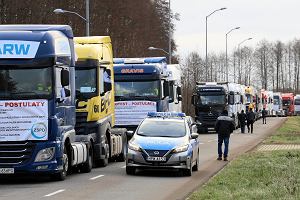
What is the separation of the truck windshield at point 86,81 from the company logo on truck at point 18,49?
14.9ft

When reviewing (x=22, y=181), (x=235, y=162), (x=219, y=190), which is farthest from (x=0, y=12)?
(x=219, y=190)

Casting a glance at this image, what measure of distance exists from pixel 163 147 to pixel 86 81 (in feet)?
12.3

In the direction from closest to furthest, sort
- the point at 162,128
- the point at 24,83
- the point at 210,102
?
the point at 24,83
the point at 162,128
the point at 210,102

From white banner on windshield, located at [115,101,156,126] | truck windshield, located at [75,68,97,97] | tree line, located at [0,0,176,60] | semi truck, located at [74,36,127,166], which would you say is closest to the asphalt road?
semi truck, located at [74,36,127,166]

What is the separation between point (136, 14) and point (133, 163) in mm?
62211

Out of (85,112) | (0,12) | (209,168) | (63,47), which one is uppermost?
(0,12)

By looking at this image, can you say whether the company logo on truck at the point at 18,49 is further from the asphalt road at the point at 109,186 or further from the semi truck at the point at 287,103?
the semi truck at the point at 287,103

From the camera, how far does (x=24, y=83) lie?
18812mm

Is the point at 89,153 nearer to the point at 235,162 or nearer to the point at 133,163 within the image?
the point at 133,163

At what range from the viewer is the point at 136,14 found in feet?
271

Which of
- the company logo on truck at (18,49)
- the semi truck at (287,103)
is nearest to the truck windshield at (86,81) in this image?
the company logo on truck at (18,49)

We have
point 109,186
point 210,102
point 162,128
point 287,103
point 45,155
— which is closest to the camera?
point 109,186

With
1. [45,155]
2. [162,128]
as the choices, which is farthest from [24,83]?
[162,128]

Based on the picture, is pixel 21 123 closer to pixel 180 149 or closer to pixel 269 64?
pixel 180 149
